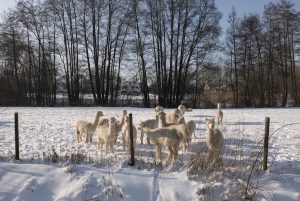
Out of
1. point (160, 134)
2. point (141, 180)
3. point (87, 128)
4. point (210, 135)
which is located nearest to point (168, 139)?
point (160, 134)

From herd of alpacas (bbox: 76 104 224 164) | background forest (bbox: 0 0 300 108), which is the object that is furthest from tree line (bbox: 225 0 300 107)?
herd of alpacas (bbox: 76 104 224 164)

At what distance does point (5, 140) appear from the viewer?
1277 centimetres

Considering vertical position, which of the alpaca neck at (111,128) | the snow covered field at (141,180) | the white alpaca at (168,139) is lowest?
the snow covered field at (141,180)

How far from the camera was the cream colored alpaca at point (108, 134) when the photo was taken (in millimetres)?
10672

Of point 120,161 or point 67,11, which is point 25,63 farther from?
point 120,161

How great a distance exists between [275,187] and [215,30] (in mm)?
35031

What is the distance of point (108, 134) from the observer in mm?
10773

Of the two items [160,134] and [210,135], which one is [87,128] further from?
[210,135]

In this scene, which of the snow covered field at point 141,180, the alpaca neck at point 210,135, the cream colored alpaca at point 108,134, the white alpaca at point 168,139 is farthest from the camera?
the cream colored alpaca at point 108,134

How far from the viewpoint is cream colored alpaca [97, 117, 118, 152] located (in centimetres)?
1067

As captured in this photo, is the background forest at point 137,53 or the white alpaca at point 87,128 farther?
the background forest at point 137,53

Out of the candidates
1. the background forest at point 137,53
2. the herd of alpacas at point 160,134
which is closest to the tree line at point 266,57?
the background forest at point 137,53

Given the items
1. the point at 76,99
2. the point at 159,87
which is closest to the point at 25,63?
the point at 76,99

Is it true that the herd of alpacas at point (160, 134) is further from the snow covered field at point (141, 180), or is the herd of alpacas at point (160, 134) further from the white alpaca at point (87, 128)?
the snow covered field at point (141, 180)
